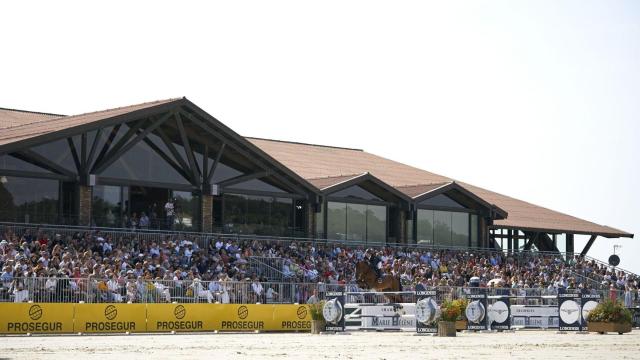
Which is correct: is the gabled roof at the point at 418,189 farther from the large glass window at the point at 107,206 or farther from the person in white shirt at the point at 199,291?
the person in white shirt at the point at 199,291

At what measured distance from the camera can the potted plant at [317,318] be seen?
3703 cm

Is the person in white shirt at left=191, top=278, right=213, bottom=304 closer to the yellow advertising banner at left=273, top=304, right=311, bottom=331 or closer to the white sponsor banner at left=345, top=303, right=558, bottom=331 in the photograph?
the yellow advertising banner at left=273, top=304, right=311, bottom=331

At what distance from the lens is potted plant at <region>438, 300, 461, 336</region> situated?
3503 centimetres

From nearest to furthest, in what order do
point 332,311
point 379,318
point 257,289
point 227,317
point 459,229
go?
point 332,311 → point 227,317 → point 379,318 → point 257,289 → point 459,229

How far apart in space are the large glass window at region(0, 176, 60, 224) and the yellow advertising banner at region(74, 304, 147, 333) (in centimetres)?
1032

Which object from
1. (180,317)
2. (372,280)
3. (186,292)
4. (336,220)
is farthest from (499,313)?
(336,220)

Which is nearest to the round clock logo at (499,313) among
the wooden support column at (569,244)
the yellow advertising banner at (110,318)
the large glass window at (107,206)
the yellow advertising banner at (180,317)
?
the yellow advertising banner at (180,317)

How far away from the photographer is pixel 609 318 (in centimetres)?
3862

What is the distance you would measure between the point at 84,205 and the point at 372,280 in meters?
12.1

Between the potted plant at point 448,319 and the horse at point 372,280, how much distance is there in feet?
33.6

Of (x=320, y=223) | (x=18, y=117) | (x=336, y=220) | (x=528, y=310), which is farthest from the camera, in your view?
(x=336, y=220)

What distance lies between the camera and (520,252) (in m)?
62.3

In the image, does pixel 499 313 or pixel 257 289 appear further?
pixel 257 289

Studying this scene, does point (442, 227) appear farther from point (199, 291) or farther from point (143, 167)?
point (199, 291)
